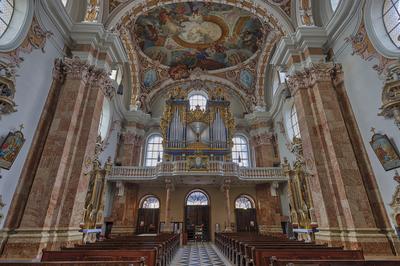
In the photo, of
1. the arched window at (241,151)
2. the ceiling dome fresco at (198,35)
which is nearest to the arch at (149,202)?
the arched window at (241,151)

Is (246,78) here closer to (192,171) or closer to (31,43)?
(192,171)

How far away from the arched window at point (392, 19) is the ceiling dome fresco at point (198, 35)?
8.26m

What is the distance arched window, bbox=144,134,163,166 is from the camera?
1722 centimetres

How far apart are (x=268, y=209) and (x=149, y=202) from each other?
805cm

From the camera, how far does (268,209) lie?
14945mm

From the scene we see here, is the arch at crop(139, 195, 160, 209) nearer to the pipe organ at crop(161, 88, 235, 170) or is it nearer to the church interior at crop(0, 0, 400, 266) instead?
the church interior at crop(0, 0, 400, 266)

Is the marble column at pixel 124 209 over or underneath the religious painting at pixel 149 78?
underneath

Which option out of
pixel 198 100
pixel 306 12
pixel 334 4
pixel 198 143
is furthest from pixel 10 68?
pixel 198 100

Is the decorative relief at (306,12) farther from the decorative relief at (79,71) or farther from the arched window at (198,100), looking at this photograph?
the arched window at (198,100)

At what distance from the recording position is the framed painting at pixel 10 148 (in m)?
6.16

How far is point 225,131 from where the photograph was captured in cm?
1569

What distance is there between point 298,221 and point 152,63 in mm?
14426

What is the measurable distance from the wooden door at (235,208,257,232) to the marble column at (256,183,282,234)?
462mm

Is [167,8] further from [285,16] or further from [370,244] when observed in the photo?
[370,244]
